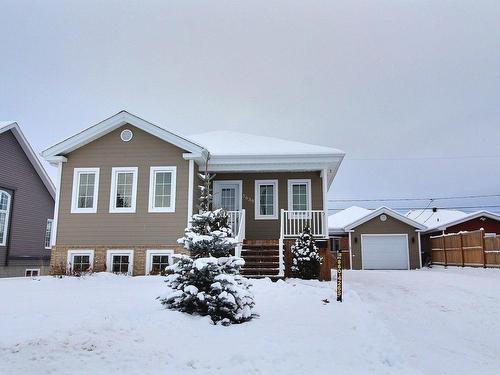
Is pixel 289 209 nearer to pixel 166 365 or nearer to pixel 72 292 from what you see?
pixel 72 292

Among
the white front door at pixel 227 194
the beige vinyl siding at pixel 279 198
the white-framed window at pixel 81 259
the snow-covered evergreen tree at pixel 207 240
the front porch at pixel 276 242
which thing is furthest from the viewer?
the white front door at pixel 227 194

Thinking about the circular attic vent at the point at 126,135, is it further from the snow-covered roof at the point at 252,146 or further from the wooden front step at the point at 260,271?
the wooden front step at the point at 260,271

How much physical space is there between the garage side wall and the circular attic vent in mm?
16635

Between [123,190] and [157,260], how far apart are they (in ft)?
8.89

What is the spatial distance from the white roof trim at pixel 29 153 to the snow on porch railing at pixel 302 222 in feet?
40.3

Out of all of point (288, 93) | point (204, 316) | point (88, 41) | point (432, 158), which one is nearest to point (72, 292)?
point (204, 316)

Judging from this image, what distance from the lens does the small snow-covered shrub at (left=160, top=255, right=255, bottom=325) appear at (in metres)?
7.26

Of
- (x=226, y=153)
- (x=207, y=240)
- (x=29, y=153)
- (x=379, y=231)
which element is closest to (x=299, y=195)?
(x=226, y=153)

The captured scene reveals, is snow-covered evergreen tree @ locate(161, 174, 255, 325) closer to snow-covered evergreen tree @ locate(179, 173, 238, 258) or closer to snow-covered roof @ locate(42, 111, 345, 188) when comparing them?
snow-covered evergreen tree @ locate(179, 173, 238, 258)

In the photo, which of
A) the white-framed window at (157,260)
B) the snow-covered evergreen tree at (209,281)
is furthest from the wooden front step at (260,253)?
the snow-covered evergreen tree at (209,281)

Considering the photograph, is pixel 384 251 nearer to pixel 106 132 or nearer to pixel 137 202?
pixel 137 202

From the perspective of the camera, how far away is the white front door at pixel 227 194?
55.4 feet

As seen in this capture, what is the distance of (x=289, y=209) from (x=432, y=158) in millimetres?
30506

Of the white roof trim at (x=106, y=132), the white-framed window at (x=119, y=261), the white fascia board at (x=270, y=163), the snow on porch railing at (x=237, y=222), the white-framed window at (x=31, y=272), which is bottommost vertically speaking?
the white-framed window at (x=31, y=272)
